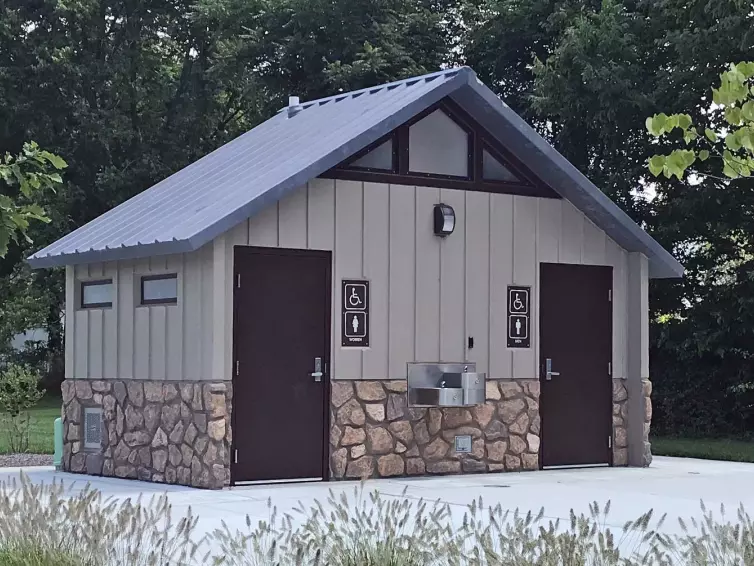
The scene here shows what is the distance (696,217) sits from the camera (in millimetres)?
20906

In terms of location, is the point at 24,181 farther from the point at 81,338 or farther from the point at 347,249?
the point at 81,338

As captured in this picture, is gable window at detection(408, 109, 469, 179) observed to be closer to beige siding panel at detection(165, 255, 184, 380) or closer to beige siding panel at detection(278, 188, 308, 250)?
beige siding panel at detection(278, 188, 308, 250)

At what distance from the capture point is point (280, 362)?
13.0m

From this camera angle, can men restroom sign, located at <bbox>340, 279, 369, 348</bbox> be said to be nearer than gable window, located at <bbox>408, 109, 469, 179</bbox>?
Yes

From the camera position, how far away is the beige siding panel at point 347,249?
13328 millimetres

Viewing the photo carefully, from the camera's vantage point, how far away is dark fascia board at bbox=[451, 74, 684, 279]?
13984mm

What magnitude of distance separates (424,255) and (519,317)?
1477 millimetres

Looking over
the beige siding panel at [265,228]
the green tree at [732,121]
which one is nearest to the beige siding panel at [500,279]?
the beige siding panel at [265,228]

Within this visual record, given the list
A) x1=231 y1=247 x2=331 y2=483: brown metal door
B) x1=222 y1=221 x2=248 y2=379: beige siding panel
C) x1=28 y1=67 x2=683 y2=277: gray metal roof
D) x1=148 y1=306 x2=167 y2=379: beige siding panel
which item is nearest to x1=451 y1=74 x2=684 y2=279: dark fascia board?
x1=28 y1=67 x2=683 y2=277: gray metal roof

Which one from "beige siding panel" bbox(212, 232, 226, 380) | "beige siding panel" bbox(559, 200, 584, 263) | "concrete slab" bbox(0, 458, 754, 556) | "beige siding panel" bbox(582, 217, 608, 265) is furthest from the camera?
"beige siding panel" bbox(582, 217, 608, 265)

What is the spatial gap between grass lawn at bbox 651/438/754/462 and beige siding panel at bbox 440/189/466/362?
4848 millimetres

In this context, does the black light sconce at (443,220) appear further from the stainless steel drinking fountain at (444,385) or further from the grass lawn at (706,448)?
the grass lawn at (706,448)

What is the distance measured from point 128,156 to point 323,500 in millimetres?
20411

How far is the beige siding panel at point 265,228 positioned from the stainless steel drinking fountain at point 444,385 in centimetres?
211
